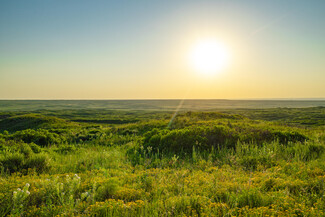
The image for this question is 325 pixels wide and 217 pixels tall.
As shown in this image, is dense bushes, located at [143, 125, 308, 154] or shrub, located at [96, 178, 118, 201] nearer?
shrub, located at [96, 178, 118, 201]

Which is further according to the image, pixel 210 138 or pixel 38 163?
pixel 210 138

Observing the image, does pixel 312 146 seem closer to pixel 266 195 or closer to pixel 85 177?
pixel 266 195

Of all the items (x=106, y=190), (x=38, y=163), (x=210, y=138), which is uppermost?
(x=210, y=138)

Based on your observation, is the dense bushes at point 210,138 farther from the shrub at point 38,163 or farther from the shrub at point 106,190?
the shrub at point 106,190

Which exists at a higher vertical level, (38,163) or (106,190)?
(106,190)

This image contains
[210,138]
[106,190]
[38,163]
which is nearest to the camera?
[106,190]

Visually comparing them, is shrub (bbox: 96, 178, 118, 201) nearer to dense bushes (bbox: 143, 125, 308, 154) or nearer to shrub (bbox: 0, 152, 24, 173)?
shrub (bbox: 0, 152, 24, 173)

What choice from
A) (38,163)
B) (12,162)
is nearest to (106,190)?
(38,163)

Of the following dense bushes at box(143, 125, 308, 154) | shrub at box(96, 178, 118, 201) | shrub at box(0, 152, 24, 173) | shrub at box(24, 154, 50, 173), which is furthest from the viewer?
dense bushes at box(143, 125, 308, 154)

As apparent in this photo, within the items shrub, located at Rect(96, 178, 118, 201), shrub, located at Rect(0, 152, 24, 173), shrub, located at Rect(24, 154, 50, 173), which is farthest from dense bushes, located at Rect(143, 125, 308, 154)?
shrub, located at Rect(0, 152, 24, 173)

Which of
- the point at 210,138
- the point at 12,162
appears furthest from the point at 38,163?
the point at 210,138

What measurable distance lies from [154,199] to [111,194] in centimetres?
95

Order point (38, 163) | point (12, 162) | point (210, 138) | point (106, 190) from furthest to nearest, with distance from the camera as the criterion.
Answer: point (210, 138) < point (38, 163) < point (12, 162) < point (106, 190)

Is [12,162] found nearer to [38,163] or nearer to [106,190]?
[38,163]
